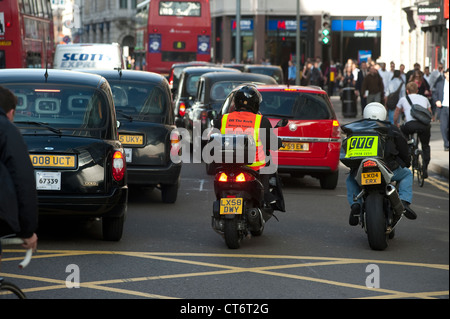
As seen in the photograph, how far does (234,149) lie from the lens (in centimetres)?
921

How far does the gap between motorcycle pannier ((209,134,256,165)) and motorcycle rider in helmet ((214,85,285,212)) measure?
132 mm

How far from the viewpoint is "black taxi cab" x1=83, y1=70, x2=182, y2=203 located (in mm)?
11961

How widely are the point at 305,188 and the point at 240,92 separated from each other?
5.53m

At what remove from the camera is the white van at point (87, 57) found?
84.9ft

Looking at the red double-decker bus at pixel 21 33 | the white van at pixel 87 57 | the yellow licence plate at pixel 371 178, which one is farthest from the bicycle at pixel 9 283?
the white van at pixel 87 57

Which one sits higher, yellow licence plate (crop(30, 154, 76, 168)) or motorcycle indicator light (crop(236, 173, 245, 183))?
yellow licence plate (crop(30, 154, 76, 168))

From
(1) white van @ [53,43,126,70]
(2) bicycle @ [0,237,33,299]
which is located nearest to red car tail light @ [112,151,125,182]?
(2) bicycle @ [0,237,33,299]

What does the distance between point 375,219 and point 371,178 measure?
382 mm

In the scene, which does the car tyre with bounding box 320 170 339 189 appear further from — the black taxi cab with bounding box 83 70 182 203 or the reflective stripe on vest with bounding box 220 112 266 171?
the reflective stripe on vest with bounding box 220 112 266 171

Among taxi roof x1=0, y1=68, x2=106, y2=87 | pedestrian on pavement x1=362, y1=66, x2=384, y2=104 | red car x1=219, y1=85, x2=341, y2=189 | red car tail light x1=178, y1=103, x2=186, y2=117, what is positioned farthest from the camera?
pedestrian on pavement x1=362, y1=66, x2=384, y2=104

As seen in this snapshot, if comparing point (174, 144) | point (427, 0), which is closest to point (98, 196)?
point (174, 144)

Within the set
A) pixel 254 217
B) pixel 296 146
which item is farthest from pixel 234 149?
pixel 296 146

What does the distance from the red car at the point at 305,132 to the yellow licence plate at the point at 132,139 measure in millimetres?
2304

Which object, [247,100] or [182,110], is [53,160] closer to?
[247,100]
